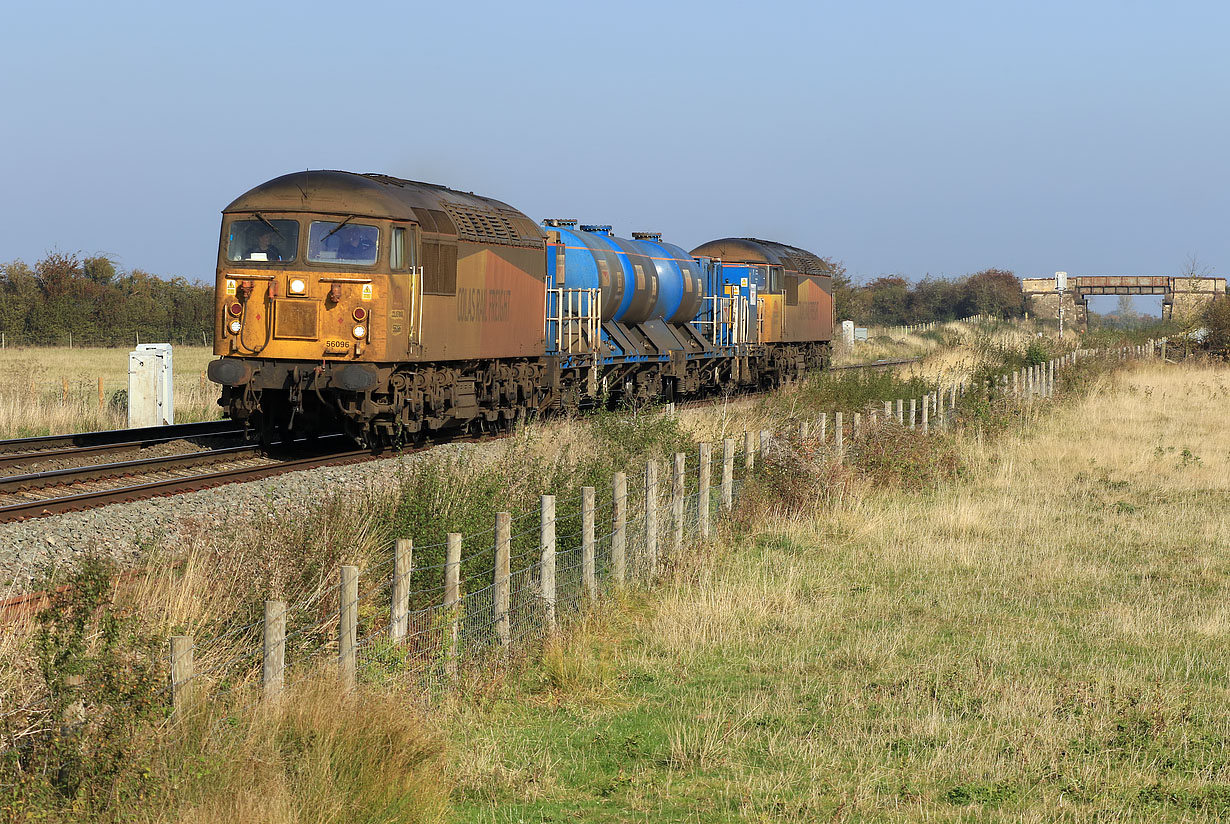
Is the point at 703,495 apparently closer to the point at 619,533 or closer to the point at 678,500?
the point at 678,500

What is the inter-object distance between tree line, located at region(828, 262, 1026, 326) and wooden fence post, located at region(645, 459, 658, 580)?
8716cm

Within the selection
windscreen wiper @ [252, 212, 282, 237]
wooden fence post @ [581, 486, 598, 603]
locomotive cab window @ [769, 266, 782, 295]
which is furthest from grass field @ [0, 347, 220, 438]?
wooden fence post @ [581, 486, 598, 603]

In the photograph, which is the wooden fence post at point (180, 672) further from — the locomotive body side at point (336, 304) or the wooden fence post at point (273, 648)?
the locomotive body side at point (336, 304)

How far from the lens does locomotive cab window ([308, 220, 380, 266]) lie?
17531 mm

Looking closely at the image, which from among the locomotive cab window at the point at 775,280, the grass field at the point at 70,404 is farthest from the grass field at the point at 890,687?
the locomotive cab window at the point at 775,280

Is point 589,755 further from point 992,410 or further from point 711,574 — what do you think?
point 992,410

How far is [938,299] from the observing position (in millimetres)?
107125

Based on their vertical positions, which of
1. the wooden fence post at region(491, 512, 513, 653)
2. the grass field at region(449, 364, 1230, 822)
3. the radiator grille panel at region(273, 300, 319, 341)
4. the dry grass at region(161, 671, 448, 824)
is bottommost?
the grass field at region(449, 364, 1230, 822)

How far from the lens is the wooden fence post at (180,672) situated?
5.52 meters

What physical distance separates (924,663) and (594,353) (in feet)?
53.9

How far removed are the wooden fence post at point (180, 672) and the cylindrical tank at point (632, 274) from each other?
1894 cm

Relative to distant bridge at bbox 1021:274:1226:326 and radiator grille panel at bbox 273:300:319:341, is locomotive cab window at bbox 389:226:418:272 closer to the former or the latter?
radiator grille panel at bbox 273:300:319:341

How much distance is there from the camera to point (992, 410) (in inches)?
931

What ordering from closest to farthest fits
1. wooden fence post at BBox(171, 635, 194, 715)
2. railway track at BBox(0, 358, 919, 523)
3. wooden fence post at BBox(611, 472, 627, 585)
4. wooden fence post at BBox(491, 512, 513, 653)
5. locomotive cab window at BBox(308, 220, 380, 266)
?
wooden fence post at BBox(171, 635, 194, 715)
wooden fence post at BBox(491, 512, 513, 653)
wooden fence post at BBox(611, 472, 627, 585)
railway track at BBox(0, 358, 919, 523)
locomotive cab window at BBox(308, 220, 380, 266)
